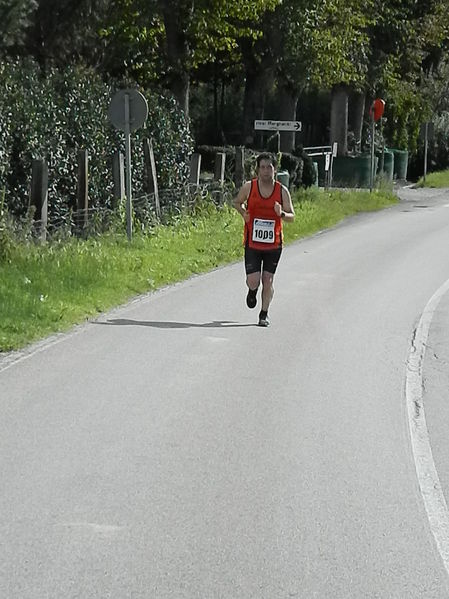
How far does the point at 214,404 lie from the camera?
942cm

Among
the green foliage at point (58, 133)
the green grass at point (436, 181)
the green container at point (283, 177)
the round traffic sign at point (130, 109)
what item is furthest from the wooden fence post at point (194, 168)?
the green grass at point (436, 181)

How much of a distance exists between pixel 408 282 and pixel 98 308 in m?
6.17

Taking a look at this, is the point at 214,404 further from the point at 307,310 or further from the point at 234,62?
the point at 234,62

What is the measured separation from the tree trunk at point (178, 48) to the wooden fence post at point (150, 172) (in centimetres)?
569

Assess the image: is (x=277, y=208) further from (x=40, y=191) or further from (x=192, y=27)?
(x=192, y=27)

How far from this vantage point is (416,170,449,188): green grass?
158 feet

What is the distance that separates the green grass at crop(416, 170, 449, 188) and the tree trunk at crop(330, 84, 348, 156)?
14.0 ft

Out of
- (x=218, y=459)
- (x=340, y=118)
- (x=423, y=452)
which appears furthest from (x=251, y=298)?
(x=340, y=118)

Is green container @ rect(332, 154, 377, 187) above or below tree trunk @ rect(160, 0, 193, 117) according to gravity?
below

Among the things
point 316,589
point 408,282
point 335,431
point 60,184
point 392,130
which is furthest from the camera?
point 392,130

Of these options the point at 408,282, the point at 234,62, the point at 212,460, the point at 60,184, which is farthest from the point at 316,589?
the point at 234,62

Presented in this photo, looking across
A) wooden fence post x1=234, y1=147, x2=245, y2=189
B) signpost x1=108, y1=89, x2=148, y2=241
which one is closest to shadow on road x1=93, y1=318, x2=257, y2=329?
signpost x1=108, y1=89, x2=148, y2=241

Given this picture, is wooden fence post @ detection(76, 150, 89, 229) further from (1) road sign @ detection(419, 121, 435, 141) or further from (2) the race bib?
(1) road sign @ detection(419, 121, 435, 141)

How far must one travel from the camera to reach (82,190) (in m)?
20.3
